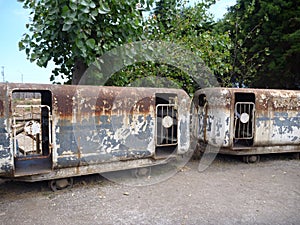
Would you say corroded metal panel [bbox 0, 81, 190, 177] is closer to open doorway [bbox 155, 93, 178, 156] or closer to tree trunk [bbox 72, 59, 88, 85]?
open doorway [bbox 155, 93, 178, 156]

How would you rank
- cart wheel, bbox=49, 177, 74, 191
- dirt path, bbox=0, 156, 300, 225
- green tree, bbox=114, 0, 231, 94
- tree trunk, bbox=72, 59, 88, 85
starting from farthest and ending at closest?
green tree, bbox=114, 0, 231, 94, tree trunk, bbox=72, 59, 88, 85, cart wheel, bbox=49, 177, 74, 191, dirt path, bbox=0, 156, 300, 225

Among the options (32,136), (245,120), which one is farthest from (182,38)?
(32,136)

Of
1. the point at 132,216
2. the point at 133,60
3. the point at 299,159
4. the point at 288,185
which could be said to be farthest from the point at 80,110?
the point at 299,159

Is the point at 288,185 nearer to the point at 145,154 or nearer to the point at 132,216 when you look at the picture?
the point at 145,154

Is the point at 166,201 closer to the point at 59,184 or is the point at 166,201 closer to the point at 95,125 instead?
the point at 95,125

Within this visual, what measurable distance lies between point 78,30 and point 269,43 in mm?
8987

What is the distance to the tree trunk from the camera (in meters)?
5.21

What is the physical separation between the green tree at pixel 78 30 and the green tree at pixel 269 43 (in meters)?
5.01

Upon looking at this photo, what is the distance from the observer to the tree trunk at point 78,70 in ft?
17.1

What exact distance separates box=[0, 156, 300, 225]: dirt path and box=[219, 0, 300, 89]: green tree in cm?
540

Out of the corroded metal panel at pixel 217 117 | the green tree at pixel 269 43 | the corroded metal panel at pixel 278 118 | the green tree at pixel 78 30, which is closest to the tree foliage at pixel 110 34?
the green tree at pixel 78 30

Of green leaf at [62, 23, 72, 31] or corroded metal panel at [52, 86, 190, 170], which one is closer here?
corroded metal panel at [52, 86, 190, 170]

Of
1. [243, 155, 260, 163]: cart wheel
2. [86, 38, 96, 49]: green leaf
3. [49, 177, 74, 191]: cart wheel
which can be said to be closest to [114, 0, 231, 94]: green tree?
[86, 38, 96, 49]: green leaf

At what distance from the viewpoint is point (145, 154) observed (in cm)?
406
